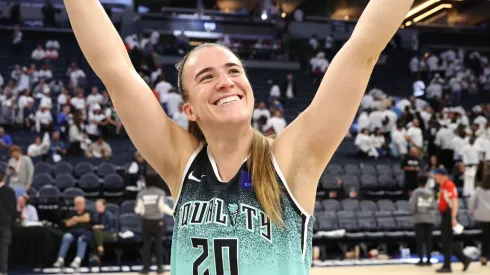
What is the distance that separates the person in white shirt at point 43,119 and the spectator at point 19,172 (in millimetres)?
3689

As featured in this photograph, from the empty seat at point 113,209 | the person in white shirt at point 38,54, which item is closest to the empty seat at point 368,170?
the empty seat at point 113,209

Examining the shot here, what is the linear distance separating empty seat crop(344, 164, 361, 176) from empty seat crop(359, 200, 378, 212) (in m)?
1.59

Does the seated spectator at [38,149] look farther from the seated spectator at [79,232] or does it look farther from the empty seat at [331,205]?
the empty seat at [331,205]

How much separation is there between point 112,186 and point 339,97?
42.4 ft

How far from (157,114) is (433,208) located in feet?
36.0

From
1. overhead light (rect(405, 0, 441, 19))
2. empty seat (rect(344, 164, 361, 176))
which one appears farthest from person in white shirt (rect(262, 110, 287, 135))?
overhead light (rect(405, 0, 441, 19))

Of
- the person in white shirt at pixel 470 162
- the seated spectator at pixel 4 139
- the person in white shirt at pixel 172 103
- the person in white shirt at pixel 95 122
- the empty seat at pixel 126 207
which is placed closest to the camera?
the empty seat at pixel 126 207

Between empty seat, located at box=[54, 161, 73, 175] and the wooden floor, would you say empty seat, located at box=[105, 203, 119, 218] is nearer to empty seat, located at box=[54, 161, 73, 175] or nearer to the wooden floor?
the wooden floor

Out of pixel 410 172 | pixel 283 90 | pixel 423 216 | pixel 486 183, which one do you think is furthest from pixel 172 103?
pixel 486 183

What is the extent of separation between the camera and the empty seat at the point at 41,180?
1382 centimetres

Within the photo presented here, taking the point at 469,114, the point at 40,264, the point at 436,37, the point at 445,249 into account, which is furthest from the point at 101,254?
the point at 436,37

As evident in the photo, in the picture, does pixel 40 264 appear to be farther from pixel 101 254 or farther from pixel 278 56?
pixel 278 56

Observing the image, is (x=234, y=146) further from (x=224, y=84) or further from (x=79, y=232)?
(x=79, y=232)

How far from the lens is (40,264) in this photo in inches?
463
